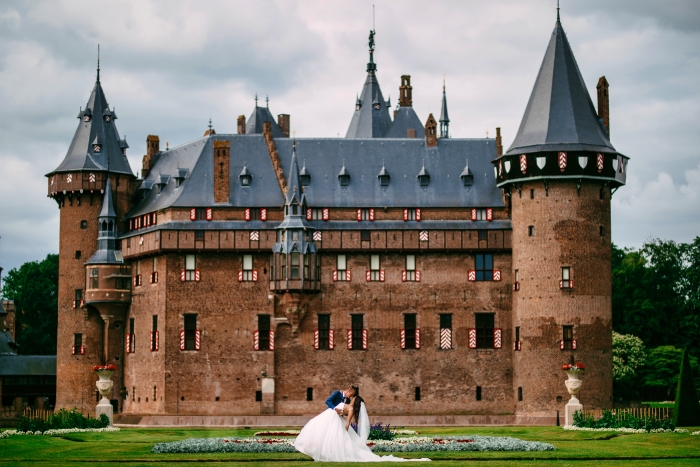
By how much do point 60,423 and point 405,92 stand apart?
147ft

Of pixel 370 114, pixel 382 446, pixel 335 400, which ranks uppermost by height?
pixel 370 114

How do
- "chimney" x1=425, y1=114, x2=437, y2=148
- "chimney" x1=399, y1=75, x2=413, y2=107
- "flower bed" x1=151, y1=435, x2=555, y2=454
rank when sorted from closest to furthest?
"flower bed" x1=151, y1=435, x2=555, y2=454, "chimney" x1=425, y1=114, x2=437, y2=148, "chimney" x1=399, y1=75, x2=413, y2=107

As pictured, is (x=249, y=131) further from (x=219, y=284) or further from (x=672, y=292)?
(x=672, y=292)

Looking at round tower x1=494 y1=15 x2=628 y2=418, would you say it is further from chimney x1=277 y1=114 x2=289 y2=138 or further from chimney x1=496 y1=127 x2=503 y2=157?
chimney x1=277 y1=114 x2=289 y2=138

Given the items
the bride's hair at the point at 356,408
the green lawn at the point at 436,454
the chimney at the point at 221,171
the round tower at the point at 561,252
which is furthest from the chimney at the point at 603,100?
the bride's hair at the point at 356,408

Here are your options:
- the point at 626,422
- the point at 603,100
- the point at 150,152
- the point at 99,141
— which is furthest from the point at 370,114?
the point at 626,422

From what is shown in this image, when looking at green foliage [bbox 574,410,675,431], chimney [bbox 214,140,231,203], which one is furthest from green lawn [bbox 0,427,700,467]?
chimney [bbox 214,140,231,203]

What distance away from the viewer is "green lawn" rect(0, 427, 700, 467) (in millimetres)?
39062

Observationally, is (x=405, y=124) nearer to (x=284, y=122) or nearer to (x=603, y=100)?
(x=284, y=122)

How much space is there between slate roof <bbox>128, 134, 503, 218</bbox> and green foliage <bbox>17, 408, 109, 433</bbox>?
64.7 feet

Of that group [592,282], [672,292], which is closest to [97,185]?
[592,282]

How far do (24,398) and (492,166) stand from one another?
35.9m

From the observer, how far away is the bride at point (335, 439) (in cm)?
3772

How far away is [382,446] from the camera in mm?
43312
